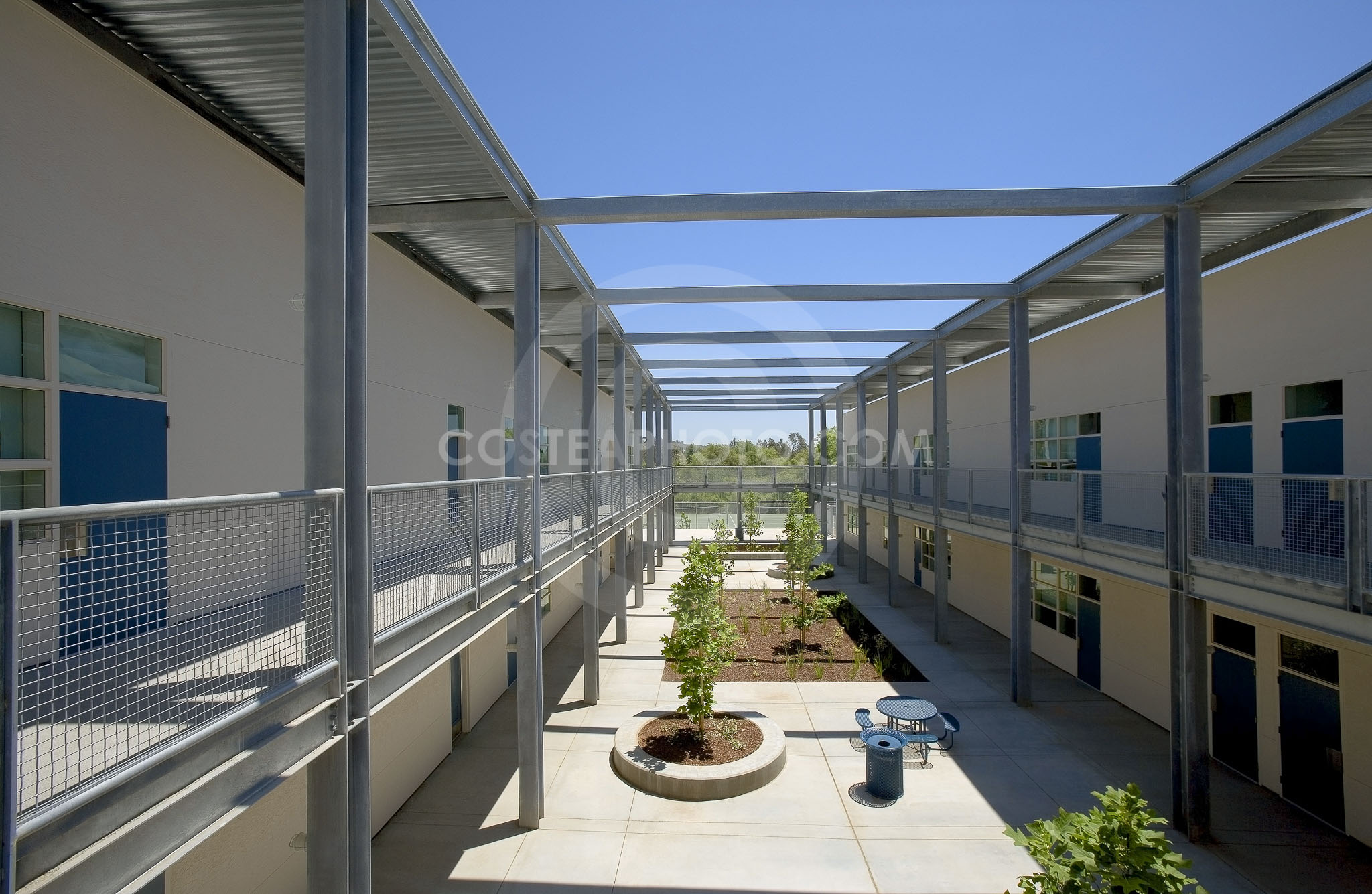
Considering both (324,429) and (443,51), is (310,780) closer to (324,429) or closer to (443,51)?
(324,429)

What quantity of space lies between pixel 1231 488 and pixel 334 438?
914 cm

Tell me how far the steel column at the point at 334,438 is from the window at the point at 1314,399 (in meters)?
10.9

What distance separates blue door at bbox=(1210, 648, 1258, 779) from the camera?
9.52m

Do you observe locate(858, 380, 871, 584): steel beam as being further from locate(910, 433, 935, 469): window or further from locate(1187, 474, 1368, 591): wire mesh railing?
locate(1187, 474, 1368, 591): wire mesh railing

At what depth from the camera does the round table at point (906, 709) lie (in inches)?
398

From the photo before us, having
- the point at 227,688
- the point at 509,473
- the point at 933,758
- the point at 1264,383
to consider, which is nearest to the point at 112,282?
the point at 227,688

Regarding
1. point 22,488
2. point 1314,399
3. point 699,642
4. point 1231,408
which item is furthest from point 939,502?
point 22,488

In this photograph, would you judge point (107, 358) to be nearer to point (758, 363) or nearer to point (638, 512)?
point (638, 512)

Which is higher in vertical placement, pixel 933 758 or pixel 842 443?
pixel 842 443

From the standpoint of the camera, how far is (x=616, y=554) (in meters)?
15.4

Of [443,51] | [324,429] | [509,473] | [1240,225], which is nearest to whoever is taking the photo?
[324,429]

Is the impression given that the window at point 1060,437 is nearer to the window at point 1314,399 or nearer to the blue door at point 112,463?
the window at point 1314,399

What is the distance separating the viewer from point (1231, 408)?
10.4 metres

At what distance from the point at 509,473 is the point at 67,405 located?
8.55 meters
